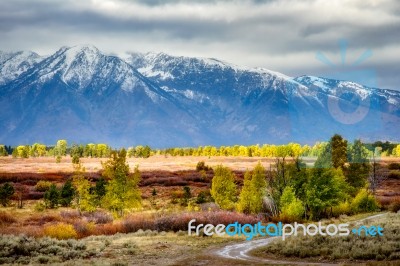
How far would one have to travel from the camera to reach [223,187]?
56.2 metres

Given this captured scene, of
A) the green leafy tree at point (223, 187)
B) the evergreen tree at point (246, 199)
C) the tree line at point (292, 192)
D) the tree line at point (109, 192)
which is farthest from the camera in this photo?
the green leafy tree at point (223, 187)

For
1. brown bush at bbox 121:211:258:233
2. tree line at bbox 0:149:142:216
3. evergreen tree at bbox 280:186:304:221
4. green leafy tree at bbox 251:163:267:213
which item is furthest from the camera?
green leafy tree at bbox 251:163:267:213

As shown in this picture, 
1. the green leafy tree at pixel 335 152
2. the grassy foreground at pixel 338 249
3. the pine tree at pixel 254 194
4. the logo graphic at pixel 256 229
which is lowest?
the logo graphic at pixel 256 229

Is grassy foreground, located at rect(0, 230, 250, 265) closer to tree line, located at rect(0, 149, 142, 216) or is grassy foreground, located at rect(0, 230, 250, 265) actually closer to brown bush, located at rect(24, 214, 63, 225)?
brown bush, located at rect(24, 214, 63, 225)

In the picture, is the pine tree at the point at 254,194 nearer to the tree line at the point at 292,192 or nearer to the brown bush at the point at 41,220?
the tree line at the point at 292,192

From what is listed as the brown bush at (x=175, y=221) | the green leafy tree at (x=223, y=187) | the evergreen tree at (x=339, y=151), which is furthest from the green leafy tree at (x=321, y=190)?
the evergreen tree at (x=339, y=151)

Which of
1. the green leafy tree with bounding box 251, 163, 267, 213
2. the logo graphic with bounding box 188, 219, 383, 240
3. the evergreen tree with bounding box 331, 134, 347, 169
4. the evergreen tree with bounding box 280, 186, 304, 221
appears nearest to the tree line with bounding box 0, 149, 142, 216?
the logo graphic with bounding box 188, 219, 383, 240

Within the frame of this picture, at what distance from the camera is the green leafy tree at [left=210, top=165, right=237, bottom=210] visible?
55.2m

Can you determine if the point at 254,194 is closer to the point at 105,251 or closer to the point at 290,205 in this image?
the point at 290,205

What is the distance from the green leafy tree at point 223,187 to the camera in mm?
55219

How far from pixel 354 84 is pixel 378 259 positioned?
586 inches

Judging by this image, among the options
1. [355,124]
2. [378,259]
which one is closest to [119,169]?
[355,124]

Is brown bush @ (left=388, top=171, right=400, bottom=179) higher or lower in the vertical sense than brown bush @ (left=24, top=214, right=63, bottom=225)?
higher

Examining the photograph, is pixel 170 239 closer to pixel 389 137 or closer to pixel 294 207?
pixel 294 207
